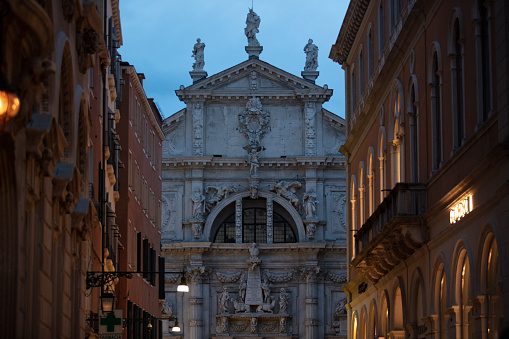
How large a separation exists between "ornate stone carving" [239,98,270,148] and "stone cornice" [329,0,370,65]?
70.9ft

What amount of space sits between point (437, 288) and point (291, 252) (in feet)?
137

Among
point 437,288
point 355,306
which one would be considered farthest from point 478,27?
point 355,306

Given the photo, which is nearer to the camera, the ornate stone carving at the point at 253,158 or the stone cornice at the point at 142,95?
the stone cornice at the point at 142,95

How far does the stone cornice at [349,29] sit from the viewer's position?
4138cm

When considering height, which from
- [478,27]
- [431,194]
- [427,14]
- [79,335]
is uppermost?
[427,14]

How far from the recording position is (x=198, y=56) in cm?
7231

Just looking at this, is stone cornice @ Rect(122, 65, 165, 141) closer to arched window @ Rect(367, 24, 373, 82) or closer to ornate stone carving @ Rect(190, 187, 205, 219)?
arched window @ Rect(367, 24, 373, 82)

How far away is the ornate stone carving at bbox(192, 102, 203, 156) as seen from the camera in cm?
6994

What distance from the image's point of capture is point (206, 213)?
6969 centimetres

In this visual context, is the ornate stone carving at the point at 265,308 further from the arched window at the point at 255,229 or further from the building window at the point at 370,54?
the building window at the point at 370,54

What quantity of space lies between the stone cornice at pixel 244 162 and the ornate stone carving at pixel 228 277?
6789 mm

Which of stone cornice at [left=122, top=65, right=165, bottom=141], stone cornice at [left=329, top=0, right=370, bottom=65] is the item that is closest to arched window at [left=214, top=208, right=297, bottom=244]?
stone cornice at [left=122, top=65, right=165, bottom=141]

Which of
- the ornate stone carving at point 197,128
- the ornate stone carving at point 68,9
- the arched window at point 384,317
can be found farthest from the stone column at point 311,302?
the ornate stone carving at point 68,9

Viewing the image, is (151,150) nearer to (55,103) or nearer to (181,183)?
(181,183)
